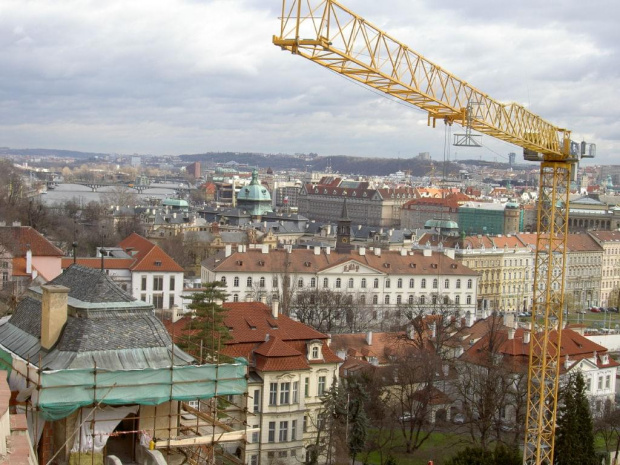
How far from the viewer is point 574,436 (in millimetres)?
40562

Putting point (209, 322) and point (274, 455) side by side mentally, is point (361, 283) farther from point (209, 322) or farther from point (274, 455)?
point (209, 322)

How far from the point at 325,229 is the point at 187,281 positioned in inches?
1857

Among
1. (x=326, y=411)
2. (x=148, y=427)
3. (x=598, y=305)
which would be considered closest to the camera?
(x=148, y=427)

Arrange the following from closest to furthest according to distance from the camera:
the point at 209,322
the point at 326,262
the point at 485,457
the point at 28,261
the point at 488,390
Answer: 1. the point at 485,457
2. the point at 209,322
3. the point at 488,390
4. the point at 28,261
5. the point at 326,262

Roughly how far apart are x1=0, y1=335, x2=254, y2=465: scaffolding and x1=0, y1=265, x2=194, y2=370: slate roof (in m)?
0.44

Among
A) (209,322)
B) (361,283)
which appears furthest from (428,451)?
(361,283)

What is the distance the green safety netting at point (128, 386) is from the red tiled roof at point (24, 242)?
48453 millimetres

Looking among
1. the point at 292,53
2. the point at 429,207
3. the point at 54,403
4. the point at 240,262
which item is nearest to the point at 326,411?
the point at 292,53

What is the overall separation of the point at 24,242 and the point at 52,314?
50.2m

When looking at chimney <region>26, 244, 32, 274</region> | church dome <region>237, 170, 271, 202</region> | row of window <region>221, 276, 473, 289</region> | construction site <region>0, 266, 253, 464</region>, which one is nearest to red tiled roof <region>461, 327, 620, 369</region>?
row of window <region>221, 276, 473, 289</region>

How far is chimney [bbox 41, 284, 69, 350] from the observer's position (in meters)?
22.1

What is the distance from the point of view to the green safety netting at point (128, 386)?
66.8 ft

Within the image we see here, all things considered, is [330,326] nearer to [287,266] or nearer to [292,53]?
[287,266]

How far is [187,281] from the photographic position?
3558 inches
